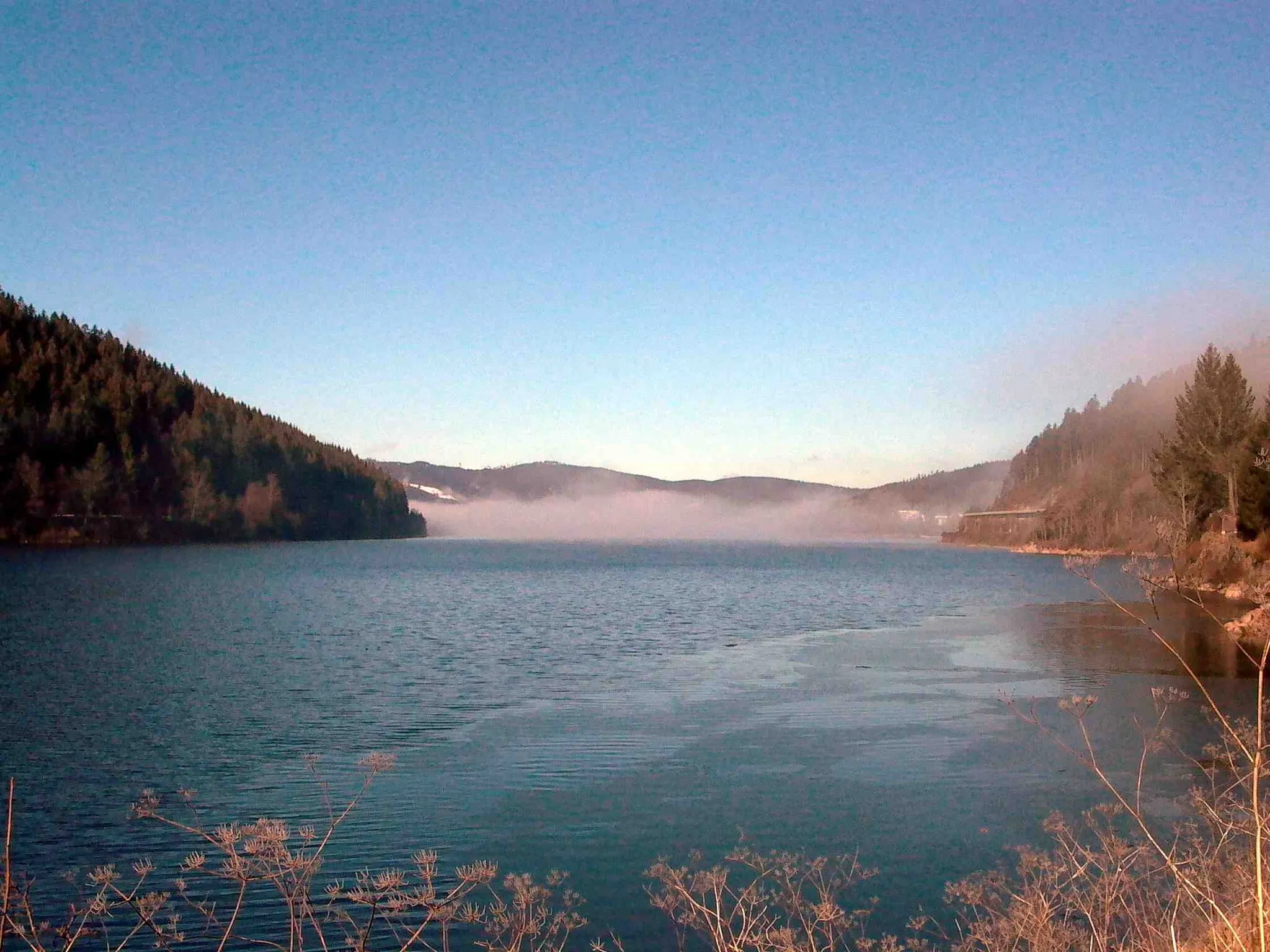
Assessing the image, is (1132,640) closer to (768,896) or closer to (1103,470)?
(768,896)

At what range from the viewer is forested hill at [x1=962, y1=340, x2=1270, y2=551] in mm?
116750

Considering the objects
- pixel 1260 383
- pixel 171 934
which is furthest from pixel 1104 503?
pixel 171 934

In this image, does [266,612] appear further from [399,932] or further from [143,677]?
[399,932]

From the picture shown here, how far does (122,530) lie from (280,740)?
10343cm

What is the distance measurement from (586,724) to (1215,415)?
5070 cm

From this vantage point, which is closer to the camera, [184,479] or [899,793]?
[899,793]

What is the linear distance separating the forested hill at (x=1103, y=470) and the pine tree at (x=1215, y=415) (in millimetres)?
22229

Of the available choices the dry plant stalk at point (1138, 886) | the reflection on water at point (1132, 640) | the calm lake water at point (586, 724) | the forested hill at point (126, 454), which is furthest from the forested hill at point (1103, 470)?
the forested hill at point (126, 454)

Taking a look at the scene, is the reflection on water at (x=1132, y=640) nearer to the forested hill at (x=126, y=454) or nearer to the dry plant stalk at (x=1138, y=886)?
the dry plant stalk at (x=1138, y=886)

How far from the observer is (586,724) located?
18438mm

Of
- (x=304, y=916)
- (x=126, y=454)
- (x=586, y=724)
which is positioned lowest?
(x=586, y=724)

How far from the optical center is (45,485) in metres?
101

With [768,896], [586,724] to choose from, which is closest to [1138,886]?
[768,896]

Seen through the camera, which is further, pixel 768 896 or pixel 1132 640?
pixel 1132 640
